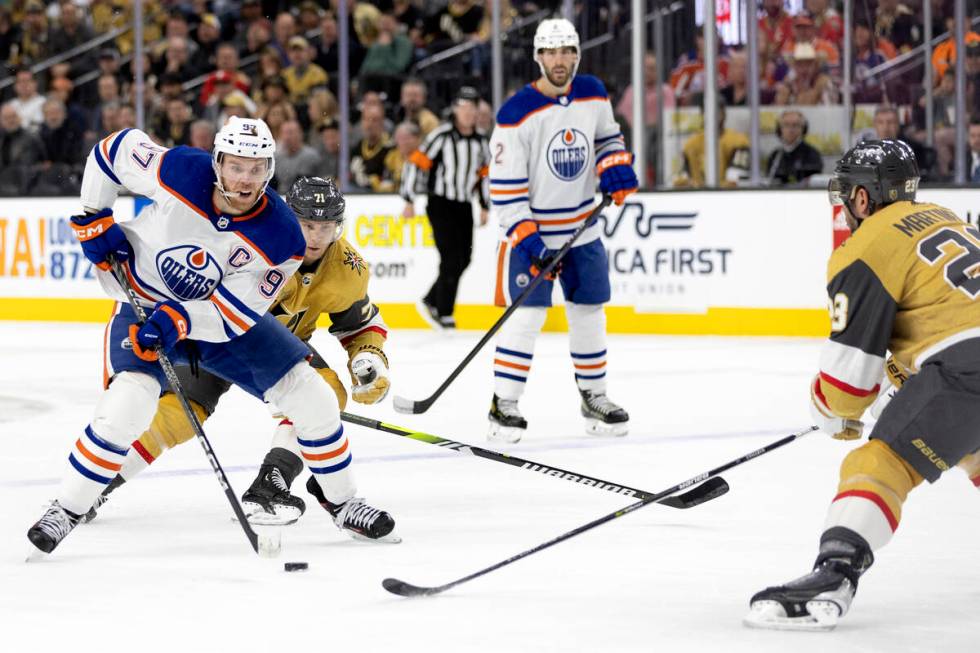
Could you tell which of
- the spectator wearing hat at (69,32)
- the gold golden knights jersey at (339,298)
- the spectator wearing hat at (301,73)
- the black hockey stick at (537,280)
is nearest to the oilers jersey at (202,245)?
the gold golden knights jersey at (339,298)

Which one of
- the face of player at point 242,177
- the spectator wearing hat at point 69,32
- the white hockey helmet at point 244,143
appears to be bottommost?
the face of player at point 242,177

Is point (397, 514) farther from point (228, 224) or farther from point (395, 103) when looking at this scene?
point (395, 103)

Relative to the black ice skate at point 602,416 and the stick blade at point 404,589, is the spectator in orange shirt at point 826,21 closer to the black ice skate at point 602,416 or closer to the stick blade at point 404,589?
the black ice skate at point 602,416

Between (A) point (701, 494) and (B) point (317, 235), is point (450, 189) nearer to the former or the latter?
(B) point (317, 235)

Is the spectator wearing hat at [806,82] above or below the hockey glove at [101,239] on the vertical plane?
above

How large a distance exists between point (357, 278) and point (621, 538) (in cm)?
93

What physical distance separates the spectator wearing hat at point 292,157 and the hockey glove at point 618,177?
487 cm

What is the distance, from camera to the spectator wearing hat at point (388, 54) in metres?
10.4

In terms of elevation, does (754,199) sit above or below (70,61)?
below

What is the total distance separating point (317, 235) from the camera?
4035 millimetres

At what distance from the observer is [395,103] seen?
1034 cm

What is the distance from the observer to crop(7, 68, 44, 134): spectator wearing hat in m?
11.2

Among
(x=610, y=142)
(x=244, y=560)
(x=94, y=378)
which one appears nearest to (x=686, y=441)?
(x=610, y=142)

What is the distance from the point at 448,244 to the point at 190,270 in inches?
222
